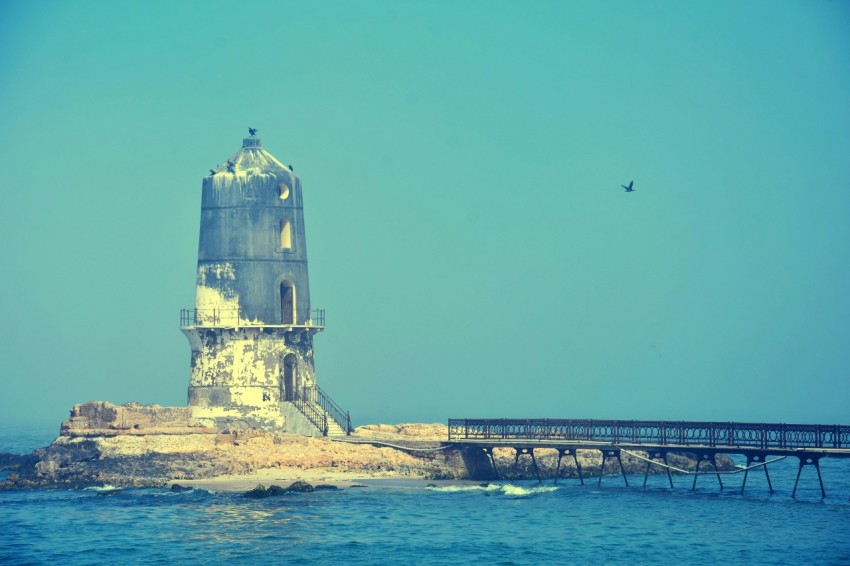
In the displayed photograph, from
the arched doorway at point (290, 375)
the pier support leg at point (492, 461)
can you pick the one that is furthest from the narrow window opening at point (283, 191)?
the pier support leg at point (492, 461)

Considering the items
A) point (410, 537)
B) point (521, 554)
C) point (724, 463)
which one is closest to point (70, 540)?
point (410, 537)

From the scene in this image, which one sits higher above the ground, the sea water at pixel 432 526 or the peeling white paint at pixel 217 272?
the peeling white paint at pixel 217 272

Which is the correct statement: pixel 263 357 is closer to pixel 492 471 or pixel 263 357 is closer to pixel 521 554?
pixel 492 471

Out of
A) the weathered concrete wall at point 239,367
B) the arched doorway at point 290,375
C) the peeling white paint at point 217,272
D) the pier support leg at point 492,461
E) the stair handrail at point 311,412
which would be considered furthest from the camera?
the arched doorway at point 290,375

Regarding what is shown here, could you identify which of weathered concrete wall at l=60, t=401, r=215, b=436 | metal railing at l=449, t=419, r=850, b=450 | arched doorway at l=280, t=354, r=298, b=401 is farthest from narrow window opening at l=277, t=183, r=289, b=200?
metal railing at l=449, t=419, r=850, b=450

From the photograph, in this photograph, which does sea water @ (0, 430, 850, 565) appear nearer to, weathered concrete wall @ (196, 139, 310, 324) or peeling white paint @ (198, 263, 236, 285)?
weathered concrete wall @ (196, 139, 310, 324)

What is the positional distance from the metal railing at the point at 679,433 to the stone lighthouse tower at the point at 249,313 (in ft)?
24.9

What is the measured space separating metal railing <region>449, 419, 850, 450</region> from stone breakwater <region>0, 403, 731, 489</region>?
164cm

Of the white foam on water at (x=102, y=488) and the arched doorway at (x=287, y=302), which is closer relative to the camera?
the white foam on water at (x=102, y=488)

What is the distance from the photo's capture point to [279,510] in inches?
1810

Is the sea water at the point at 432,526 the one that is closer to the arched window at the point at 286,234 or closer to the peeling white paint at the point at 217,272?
the peeling white paint at the point at 217,272

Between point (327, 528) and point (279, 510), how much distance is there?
11.1ft

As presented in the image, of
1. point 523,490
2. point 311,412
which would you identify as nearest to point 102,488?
point 311,412

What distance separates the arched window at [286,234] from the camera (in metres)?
59.8
